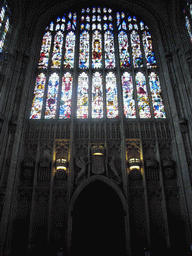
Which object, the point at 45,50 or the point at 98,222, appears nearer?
the point at 98,222

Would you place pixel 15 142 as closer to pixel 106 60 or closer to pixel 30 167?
pixel 30 167

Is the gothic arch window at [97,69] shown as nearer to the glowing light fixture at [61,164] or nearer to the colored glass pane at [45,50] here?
the colored glass pane at [45,50]

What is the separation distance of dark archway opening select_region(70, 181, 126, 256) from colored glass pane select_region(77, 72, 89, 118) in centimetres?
385

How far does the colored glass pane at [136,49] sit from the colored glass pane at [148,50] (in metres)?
0.40

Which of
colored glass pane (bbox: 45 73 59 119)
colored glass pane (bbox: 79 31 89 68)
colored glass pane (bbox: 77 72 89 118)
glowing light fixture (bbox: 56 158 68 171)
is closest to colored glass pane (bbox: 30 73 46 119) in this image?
colored glass pane (bbox: 45 73 59 119)

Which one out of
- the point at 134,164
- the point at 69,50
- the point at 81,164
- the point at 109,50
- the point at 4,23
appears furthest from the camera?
the point at 69,50

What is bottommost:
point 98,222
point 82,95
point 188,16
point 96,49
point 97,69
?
point 98,222

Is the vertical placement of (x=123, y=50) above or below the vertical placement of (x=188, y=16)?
below

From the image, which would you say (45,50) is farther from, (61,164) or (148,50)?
(61,164)

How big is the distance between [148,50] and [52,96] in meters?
6.85

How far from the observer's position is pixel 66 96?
Result: 1186 centimetres

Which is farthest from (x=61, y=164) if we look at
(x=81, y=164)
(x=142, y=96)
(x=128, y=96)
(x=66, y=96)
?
(x=142, y=96)

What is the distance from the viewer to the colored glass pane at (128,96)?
1128 cm

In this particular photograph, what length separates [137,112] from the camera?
1114cm
